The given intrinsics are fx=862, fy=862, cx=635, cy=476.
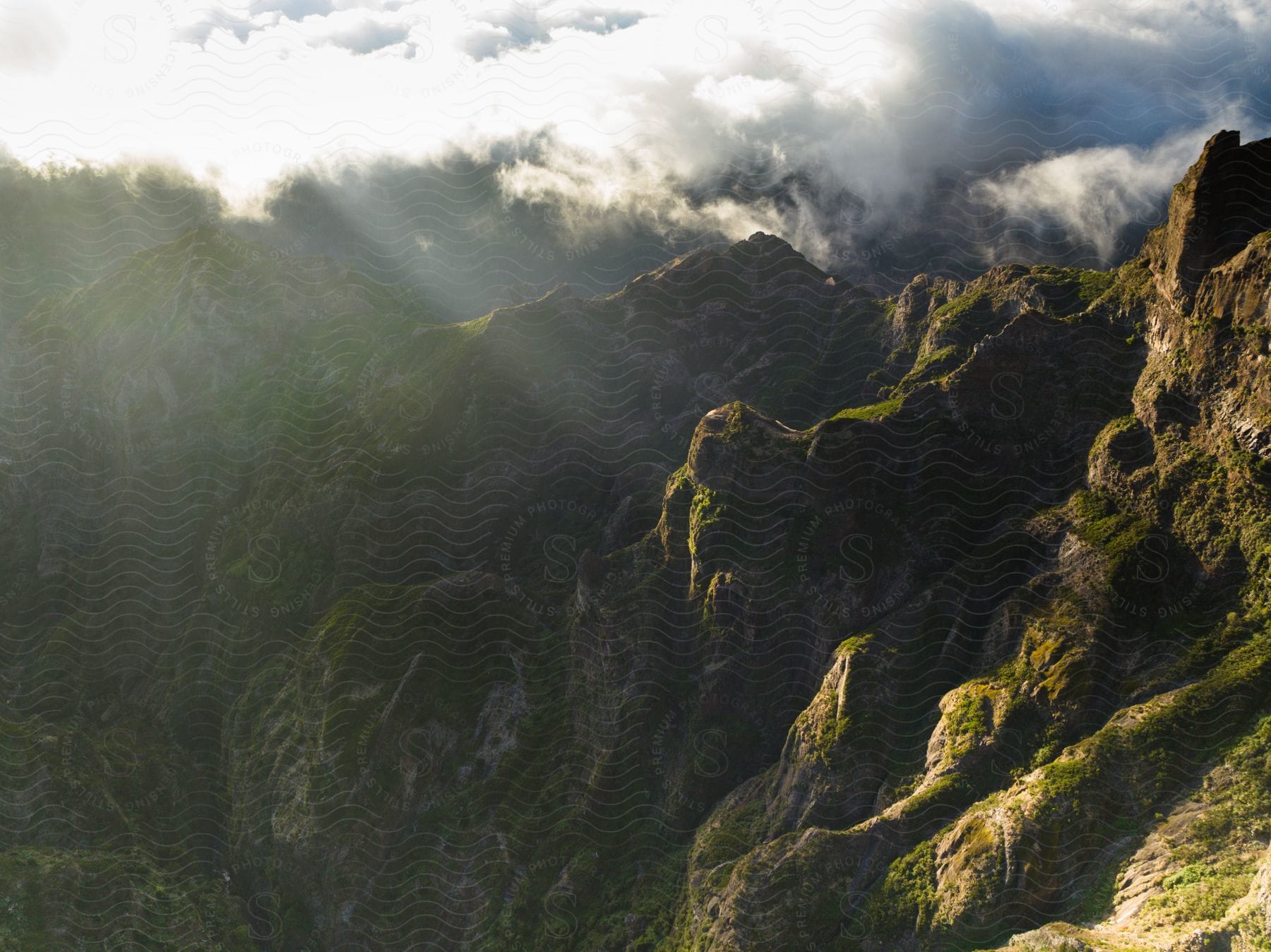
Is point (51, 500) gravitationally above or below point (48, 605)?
above

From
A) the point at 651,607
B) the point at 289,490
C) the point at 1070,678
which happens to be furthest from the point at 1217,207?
the point at 289,490

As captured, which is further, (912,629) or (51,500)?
(51,500)

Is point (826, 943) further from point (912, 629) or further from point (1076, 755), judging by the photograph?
point (912, 629)

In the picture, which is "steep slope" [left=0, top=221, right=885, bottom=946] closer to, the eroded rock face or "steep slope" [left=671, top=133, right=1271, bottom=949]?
"steep slope" [left=671, top=133, right=1271, bottom=949]

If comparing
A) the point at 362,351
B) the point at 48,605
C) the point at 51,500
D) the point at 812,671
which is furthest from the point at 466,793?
the point at 51,500

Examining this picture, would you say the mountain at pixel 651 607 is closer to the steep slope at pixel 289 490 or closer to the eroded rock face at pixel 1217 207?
the eroded rock face at pixel 1217 207

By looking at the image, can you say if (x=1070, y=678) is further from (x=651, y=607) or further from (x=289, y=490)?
(x=289, y=490)

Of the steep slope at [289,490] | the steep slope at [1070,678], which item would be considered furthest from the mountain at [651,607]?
the steep slope at [289,490]
